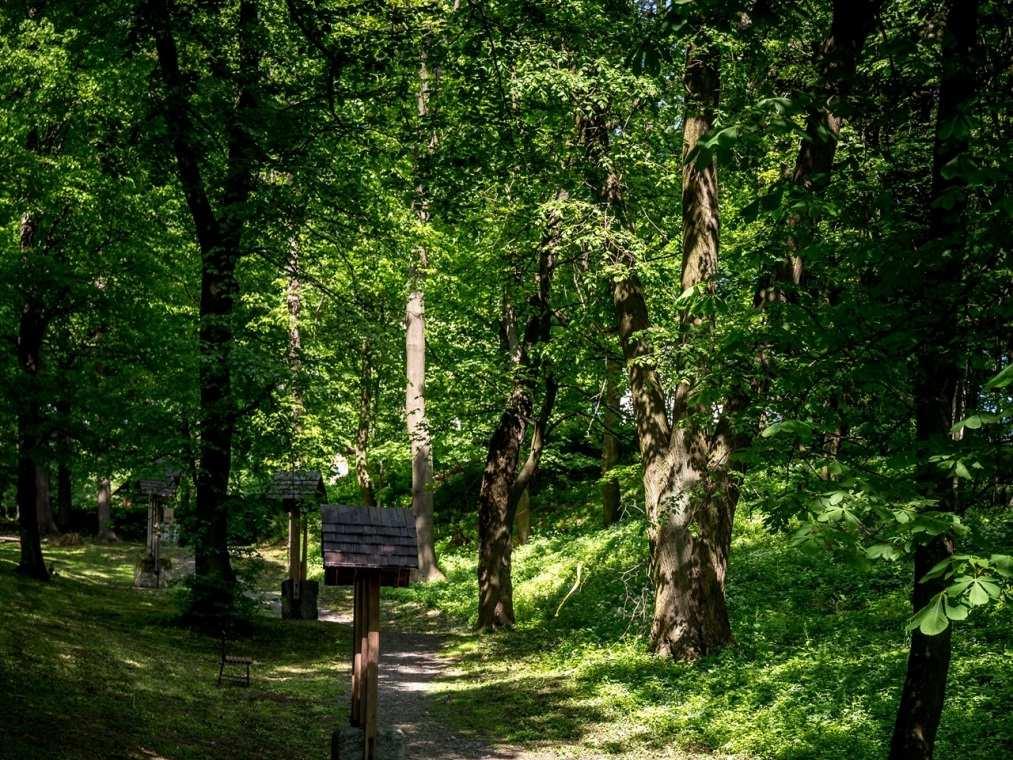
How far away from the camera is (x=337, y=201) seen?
55.1 ft

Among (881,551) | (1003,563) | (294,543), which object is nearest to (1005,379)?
(1003,563)

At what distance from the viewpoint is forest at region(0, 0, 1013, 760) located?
5988 millimetres

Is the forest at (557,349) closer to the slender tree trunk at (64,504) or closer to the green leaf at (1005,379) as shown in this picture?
the green leaf at (1005,379)

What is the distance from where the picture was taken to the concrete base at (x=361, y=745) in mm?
9328

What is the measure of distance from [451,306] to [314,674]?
48.0 ft

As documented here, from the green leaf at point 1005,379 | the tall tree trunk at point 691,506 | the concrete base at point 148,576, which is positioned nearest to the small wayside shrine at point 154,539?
the concrete base at point 148,576

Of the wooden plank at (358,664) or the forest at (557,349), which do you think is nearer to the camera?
the forest at (557,349)

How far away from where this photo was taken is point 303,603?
71.9 ft

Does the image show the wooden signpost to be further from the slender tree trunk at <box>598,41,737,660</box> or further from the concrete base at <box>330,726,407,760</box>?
the concrete base at <box>330,726,407,760</box>

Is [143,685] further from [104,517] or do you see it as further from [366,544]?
[104,517]

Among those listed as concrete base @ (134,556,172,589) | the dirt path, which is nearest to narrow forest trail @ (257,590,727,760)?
the dirt path

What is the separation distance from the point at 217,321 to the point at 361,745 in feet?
27.0

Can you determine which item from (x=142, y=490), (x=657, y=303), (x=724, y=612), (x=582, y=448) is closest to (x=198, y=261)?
(x=142, y=490)

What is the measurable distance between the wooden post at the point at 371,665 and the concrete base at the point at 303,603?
41.7 ft
